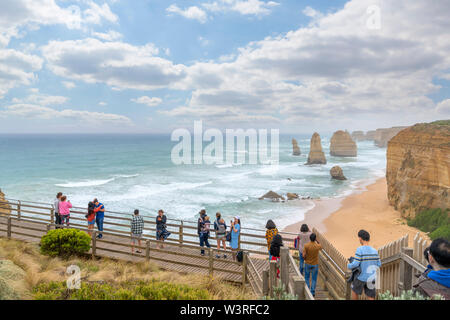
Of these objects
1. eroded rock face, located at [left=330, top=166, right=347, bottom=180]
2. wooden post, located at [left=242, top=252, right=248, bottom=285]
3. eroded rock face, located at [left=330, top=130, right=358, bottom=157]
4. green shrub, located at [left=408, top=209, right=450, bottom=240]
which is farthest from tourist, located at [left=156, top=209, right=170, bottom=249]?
eroded rock face, located at [left=330, top=130, right=358, bottom=157]

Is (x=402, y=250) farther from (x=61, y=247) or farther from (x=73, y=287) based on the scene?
(x=61, y=247)

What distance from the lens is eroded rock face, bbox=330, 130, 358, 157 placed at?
92438 mm

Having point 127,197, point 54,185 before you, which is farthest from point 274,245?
point 54,185

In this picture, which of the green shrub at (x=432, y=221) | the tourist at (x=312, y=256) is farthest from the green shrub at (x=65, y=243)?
the green shrub at (x=432, y=221)

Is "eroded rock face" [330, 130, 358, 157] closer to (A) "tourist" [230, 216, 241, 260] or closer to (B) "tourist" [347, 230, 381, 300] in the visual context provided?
(A) "tourist" [230, 216, 241, 260]

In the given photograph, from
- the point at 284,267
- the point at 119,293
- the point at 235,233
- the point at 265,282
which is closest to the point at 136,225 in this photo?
the point at 235,233

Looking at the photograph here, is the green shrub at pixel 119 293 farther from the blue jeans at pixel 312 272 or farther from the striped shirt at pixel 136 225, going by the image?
the striped shirt at pixel 136 225

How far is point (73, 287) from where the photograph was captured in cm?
538

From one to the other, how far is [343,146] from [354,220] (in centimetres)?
7427

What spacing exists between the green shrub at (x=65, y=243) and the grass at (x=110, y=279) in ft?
0.91

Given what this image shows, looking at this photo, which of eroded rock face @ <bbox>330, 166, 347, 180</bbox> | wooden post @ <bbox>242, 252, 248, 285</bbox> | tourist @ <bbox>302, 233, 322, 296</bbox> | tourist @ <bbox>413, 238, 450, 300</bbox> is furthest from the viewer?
eroded rock face @ <bbox>330, 166, 347, 180</bbox>

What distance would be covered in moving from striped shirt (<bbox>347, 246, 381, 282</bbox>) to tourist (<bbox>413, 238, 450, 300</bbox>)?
→ 3.63 ft

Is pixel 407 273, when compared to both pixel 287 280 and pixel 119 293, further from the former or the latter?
pixel 119 293

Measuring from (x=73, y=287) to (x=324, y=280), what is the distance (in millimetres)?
5875
